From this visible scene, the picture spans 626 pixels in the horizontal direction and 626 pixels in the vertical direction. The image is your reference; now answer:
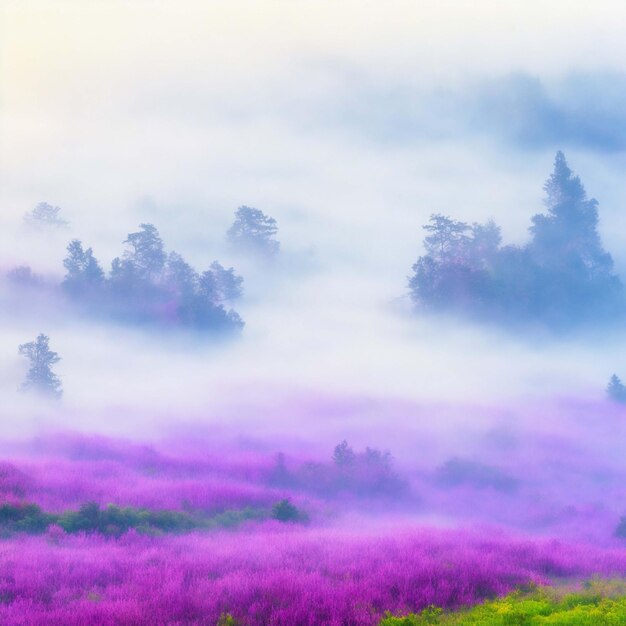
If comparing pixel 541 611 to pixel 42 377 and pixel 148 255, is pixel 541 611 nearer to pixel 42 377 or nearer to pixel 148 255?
pixel 42 377

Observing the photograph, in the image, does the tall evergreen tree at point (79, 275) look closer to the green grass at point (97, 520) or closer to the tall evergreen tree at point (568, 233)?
the green grass at point (97, 520)

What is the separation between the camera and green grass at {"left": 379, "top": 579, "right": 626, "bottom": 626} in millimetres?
8570

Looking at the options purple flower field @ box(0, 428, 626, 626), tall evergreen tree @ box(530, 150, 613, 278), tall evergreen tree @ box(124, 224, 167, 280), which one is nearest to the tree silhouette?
tall evergreen tree @ box(124, 224, 167, 280)

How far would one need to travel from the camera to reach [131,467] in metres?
19.7

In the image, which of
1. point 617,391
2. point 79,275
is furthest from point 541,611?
point 79,275

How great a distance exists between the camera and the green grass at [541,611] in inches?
337

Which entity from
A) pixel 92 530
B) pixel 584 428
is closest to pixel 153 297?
pixel 584 428

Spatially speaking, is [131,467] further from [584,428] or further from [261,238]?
[261,238]

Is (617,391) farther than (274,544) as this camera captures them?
Yes

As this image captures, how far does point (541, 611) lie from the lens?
9.26 m

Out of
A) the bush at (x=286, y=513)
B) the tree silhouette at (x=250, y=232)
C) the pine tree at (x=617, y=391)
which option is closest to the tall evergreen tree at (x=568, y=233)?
the pine tree at (x=617, y=391)

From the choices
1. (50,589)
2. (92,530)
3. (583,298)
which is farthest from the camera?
(583,298)

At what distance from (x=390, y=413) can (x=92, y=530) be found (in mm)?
18685

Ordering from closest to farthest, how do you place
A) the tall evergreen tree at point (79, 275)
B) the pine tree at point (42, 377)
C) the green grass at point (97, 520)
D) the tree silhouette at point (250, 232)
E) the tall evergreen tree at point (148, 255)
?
the green grass at point (97, 520) → the pine tree at point (42, 377) → the tall evergreen tree at point (79, 275) → the tall evergreen tree at point (148, 255) → the tree silhouette at point (250, 232)
